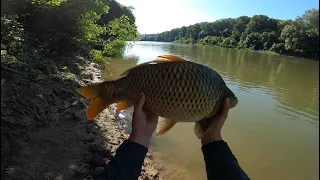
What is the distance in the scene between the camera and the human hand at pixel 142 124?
1.65 metres

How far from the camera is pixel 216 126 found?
1.81 metres

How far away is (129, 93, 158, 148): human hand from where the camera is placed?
165 cm

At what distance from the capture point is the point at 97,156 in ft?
14.6

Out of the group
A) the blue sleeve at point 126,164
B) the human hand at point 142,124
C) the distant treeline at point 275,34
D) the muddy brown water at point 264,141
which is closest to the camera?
the blue sleeve at point 126,164

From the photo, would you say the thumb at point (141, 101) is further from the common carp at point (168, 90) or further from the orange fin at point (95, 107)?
the orange fin at point (95, 107)

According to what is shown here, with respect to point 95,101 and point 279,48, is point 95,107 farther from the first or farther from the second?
point 279,48

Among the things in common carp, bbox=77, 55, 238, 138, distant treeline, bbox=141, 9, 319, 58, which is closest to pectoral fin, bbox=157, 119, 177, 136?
common carp, bbox=77, 55, 238, 138

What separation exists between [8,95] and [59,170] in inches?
56.8

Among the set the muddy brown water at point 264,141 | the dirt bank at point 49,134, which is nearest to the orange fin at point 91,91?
the dirt bank at point 49,134

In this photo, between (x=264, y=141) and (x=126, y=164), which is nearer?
(x=126, y=164)

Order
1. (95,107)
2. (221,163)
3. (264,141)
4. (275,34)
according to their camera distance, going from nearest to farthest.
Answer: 1. (221,163)
2. (95,107)
3. (264,141)
4. (275,34)

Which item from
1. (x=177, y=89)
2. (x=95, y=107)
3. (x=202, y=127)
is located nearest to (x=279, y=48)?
(x=202, y=127)

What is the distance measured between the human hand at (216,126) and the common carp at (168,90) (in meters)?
0.05

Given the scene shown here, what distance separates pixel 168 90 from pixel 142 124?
27 centimetres
